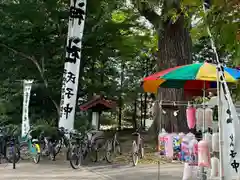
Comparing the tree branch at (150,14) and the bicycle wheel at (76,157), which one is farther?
the tree branch at (150,14)

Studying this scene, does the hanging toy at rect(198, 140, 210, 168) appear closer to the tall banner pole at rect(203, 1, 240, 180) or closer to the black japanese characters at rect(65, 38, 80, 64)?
the tall banner pole at rect(203, 1, 240, 180)

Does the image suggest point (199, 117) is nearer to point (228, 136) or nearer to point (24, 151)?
point (228, 136)

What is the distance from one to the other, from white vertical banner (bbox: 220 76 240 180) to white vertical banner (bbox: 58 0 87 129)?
7796mm

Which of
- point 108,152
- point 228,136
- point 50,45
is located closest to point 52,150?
point 108,152

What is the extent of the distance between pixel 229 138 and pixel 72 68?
8020mm

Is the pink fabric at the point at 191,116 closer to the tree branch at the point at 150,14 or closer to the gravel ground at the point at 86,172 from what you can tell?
the gravel ground at the point at 86,172

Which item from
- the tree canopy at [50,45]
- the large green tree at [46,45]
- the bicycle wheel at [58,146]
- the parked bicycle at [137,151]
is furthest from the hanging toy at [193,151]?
the large green tree at [46,45]

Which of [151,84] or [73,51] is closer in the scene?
[151,84]

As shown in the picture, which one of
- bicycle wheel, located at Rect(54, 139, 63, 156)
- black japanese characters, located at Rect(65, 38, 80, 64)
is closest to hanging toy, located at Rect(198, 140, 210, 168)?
bicycle wheel, located at Rect(54, 139, 63, 156)

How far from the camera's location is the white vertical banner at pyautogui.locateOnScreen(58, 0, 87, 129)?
11.3 meters

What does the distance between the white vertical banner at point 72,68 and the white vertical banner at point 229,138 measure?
7.80m

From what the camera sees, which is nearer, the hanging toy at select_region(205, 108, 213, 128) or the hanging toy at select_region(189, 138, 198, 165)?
the hanging toy at select_region(189, 138, 198, 165)

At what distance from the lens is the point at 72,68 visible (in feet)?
37.2

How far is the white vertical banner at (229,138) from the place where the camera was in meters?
3.74
